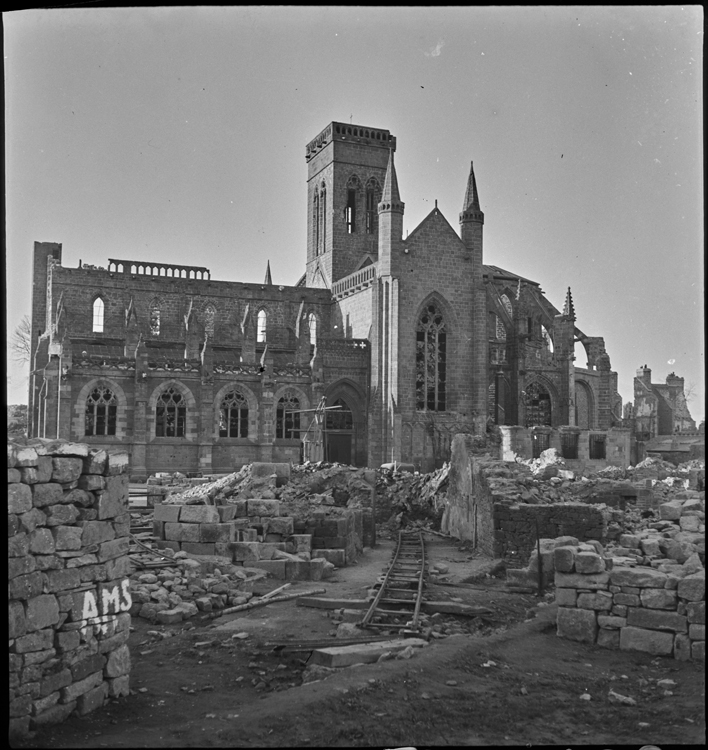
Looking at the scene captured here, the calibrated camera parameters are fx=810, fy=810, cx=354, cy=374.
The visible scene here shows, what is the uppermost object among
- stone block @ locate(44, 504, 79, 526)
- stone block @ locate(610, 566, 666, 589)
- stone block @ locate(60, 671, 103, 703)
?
stone block @ locate(44, 504, 79, 526)

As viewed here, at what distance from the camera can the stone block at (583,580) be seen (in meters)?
9.32

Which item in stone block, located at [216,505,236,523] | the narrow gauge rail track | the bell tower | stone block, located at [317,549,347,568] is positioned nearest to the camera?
the narrow gauge rail track

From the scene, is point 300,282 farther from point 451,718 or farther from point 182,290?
point 451,718

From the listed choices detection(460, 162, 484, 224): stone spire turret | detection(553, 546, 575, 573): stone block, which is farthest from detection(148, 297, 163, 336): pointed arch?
detection(553, 546, 575, 573): stone block

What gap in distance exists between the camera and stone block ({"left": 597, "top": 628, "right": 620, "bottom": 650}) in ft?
30.1

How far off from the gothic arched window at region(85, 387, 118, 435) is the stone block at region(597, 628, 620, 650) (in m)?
31.2

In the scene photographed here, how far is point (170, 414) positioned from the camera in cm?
3869

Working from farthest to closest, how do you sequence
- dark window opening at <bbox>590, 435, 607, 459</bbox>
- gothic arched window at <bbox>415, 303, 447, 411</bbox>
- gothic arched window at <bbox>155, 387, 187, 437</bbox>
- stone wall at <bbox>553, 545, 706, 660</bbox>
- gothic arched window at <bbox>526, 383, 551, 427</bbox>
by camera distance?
gothic arched window at <bbox>526, 383, 551, 427</bbox>, dark window opening at <bbox>590, 435, 607, 459</bbox>, gothic arched window at <bbox>415, 303, 447, 411</bbox>, gothic arched window at <bbox>155, 387, 187, 437</bbox>, stone wall at <bbox>553, 545, 706, 660</bbox>

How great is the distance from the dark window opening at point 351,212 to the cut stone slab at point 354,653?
157 ft

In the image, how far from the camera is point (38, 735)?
6754 mm

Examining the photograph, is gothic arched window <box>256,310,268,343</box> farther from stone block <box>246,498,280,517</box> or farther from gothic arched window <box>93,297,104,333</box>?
stone block <box>246,498,280,517</box>

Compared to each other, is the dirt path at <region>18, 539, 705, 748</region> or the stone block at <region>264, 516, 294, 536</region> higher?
the stone block at <region>264, 516, 294, 536</region>

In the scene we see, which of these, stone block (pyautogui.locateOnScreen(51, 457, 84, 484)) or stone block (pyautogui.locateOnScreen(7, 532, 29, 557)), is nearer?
stone block (pyautogui.locateOnScreen(7, 532, 29, 557))

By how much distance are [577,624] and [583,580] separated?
558 mm
